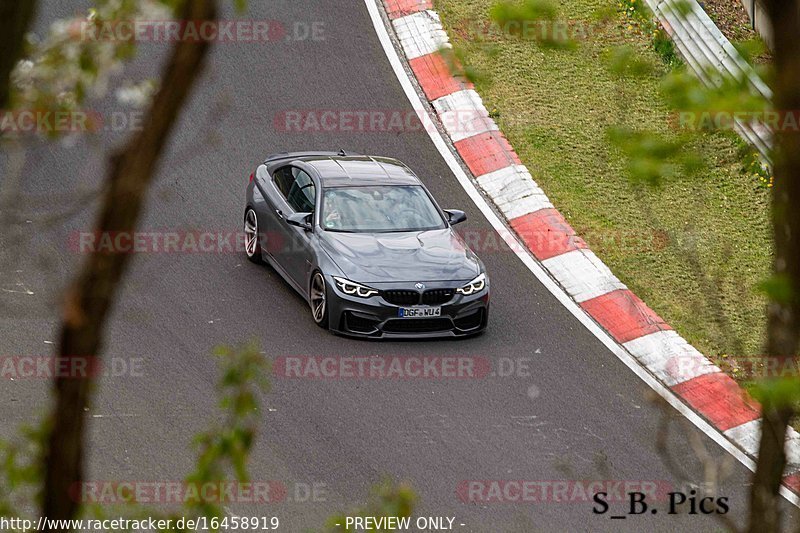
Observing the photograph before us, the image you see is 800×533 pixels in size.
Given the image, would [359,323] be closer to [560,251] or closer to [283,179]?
[283,179]

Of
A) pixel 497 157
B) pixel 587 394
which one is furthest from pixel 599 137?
pixel 587 394

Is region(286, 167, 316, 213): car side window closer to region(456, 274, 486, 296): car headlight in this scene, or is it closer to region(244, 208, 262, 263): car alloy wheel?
region(244, 208, 262, 263): car alloy wheel

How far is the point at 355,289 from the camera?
36.3 ft

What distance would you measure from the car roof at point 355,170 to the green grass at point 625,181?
1583mm

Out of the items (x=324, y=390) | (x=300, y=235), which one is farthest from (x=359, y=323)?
(x=300, y=235)

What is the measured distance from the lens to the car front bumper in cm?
1103

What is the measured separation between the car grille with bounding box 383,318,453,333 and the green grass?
2.29 meters

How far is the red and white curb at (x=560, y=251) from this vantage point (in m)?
10.6

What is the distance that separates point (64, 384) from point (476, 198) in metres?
10.9

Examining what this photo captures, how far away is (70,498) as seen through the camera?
119 inches

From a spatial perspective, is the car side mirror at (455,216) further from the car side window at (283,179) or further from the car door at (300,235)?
the car side window at (283,179)

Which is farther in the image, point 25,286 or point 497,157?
point 497,157

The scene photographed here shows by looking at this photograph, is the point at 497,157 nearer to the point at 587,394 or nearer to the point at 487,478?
the point at 587,394

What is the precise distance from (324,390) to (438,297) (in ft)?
5.25
